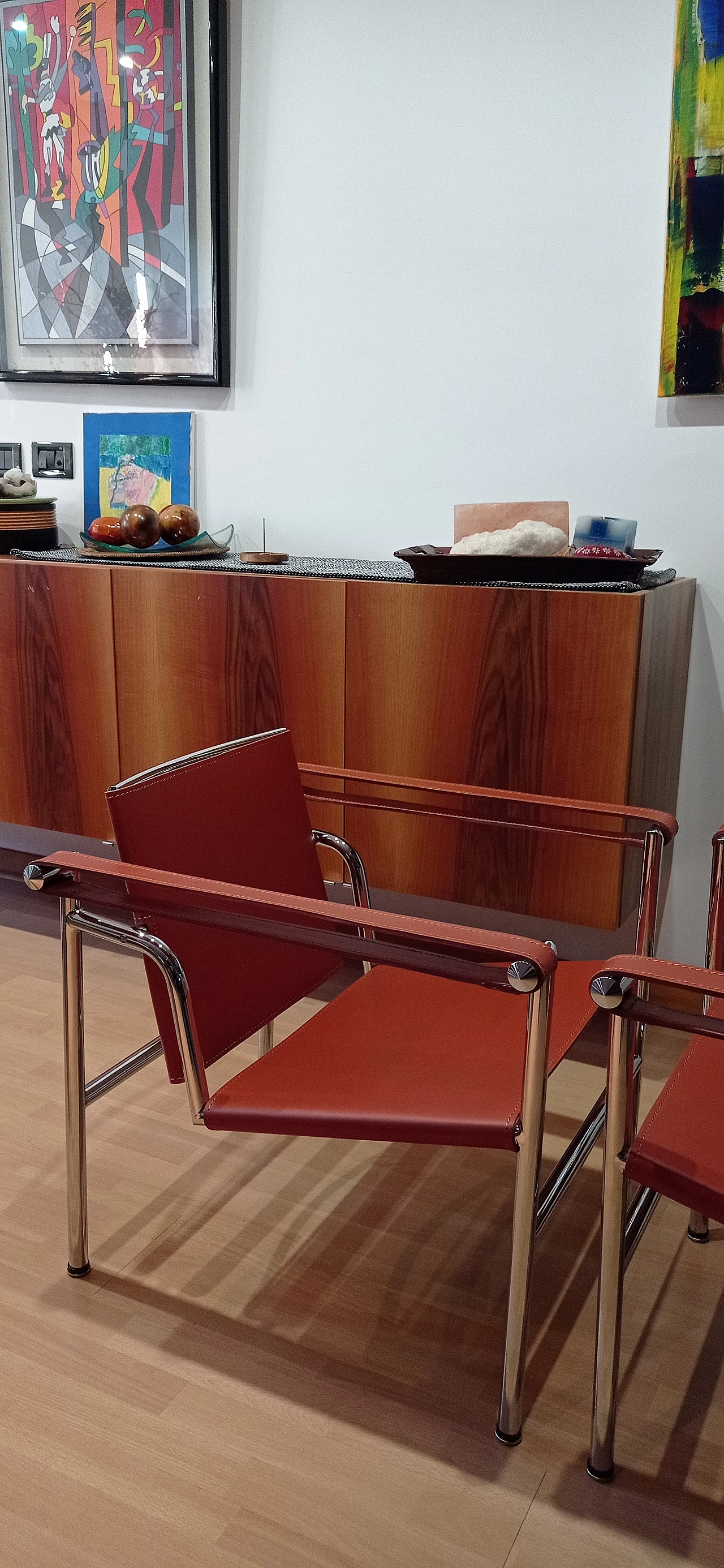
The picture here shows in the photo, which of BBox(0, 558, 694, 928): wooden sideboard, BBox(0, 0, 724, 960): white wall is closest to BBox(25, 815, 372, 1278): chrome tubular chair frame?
BBox(0, 558, 694, 928): wooden sideboard

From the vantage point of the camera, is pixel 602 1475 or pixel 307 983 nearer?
pixel 602 1475

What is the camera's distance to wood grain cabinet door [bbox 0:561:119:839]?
2.64m

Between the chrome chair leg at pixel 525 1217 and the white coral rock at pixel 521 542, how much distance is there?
3.73 feet

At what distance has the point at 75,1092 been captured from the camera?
1.62m

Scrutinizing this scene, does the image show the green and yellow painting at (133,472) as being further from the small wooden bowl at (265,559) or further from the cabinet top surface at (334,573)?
the small wooden bowl at (265,559)

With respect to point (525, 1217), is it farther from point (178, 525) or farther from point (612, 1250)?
point (178, 525)

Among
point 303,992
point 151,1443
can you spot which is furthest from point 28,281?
point 151,1443

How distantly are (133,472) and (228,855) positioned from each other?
63.3 inches

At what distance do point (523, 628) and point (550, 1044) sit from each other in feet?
2.96

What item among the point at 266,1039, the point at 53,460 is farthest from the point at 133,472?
the point at 266,1039

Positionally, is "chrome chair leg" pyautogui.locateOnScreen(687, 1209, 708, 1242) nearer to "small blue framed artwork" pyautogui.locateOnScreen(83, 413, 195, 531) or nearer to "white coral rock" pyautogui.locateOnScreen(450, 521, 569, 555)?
"white coral rock" pyautogui.locateOnScreen(450, 521, 569, 555)

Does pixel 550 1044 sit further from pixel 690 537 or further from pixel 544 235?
pixel 544 235

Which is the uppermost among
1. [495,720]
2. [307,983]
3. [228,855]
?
[495,720]

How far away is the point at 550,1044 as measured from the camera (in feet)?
A: 5.00
